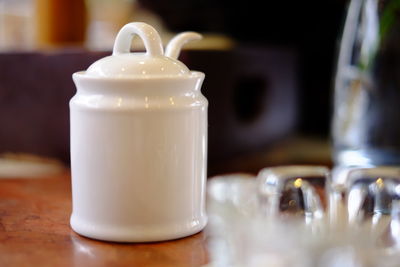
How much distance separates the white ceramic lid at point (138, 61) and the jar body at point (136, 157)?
1 cm

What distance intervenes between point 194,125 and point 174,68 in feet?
0.19

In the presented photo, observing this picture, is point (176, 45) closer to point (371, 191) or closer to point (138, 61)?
point (138, 61)

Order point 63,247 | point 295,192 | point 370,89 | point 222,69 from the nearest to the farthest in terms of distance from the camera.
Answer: point 63,247 < point 295,192 < point 370,89 < point 222,69

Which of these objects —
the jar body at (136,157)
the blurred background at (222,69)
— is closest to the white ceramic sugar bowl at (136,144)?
the jar body at (136,157)

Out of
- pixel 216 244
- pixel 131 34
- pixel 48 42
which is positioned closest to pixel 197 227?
pixel 216 244

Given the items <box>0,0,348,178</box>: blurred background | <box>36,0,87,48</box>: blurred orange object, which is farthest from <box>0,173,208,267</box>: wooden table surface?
<box>36,0,87,48</box>: blurred orange object

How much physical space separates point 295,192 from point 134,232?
204 mm

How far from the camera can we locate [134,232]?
604 mm

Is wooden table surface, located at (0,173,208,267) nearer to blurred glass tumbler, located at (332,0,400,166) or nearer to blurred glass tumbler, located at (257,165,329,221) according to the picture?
blurred glass tumbler, located at (257,165,329,221)

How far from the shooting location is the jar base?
1.98ft

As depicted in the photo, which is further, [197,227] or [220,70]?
[220,70]

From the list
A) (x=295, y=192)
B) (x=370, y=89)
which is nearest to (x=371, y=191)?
(x=295, y=192)

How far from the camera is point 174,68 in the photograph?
61cm

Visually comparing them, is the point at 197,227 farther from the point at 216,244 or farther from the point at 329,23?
the point at 329,23
